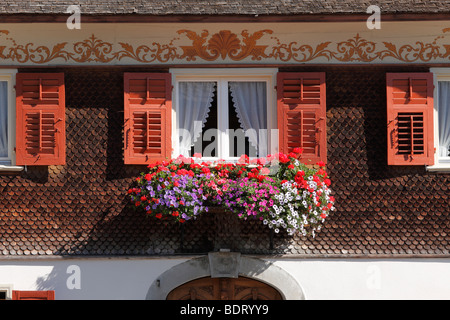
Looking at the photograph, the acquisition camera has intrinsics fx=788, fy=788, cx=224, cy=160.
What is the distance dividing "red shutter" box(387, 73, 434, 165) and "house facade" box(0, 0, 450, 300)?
0.02m

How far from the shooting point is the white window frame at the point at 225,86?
10648 mm

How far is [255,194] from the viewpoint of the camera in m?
9.80

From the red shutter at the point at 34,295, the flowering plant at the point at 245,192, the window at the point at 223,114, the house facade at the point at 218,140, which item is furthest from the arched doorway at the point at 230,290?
the window at the point at 223,114

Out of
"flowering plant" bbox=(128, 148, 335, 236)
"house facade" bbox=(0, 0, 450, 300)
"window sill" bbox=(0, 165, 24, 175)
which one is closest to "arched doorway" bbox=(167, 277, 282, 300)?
"house facade" bbox=(0, 0, 450, 300)

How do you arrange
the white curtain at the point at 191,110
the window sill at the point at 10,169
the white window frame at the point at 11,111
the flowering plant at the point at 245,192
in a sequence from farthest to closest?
the white curtain at the point at 191,110 < the white window frame at the point at 11,111 < the window sill at the point at 10,169 < the flowering plant at the point at 245,192

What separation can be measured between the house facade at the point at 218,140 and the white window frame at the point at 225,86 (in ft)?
0.07

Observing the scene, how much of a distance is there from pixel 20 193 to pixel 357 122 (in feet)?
15.1

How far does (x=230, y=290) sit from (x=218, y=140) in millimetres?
2020

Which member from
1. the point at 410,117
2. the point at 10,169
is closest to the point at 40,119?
the point at 10,169

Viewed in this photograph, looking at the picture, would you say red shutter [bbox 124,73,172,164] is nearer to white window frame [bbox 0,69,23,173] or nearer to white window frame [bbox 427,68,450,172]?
white window frame [bbox 0,69,23,173]

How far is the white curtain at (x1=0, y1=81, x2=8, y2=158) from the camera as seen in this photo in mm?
10680

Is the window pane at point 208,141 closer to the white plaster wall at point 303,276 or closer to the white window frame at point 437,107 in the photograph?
the white plaster wall at point 303,276
